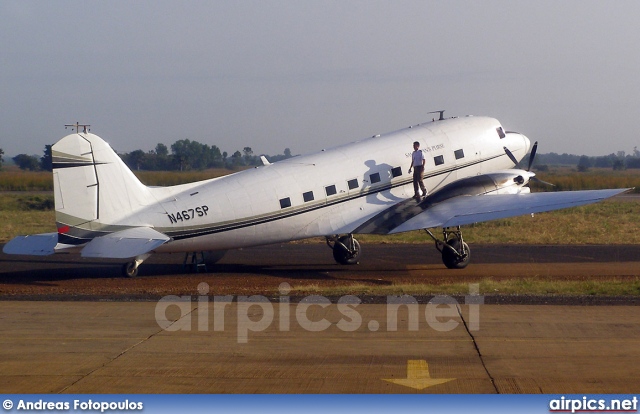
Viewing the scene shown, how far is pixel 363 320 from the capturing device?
14.2 metres

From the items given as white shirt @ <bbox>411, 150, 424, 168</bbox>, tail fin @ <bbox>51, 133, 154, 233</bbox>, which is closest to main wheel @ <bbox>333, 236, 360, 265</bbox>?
white shirt @ <bbox>411, 150, 424, 168</bbox>

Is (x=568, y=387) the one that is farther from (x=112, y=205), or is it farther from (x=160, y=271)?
(x=160, y=271)

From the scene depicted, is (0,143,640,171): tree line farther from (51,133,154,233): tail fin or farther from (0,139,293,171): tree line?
(51,133,154,233): tail fin

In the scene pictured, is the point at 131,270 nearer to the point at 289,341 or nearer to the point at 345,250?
the point at 345,250

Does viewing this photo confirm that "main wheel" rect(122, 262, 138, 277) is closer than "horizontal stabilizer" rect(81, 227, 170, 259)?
No

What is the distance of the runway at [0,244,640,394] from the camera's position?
32.8 feet

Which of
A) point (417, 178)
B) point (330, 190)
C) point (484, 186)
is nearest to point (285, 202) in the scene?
point (330, 190)

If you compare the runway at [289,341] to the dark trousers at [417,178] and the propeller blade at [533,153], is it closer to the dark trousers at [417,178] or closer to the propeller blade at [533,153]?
the dark trousers at [417,178]

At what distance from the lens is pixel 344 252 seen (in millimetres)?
23062

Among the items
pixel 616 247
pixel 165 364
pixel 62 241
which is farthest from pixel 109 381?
pixel 616 247

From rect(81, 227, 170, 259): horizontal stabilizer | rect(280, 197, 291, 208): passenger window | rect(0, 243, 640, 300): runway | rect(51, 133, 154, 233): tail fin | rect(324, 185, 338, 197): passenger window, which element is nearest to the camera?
rect(81, 227, 170, 259): horizontal stabilizer

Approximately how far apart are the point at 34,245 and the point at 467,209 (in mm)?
11733

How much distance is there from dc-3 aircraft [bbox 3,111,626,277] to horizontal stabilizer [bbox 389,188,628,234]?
0.03m

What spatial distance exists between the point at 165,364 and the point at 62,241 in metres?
9.00
